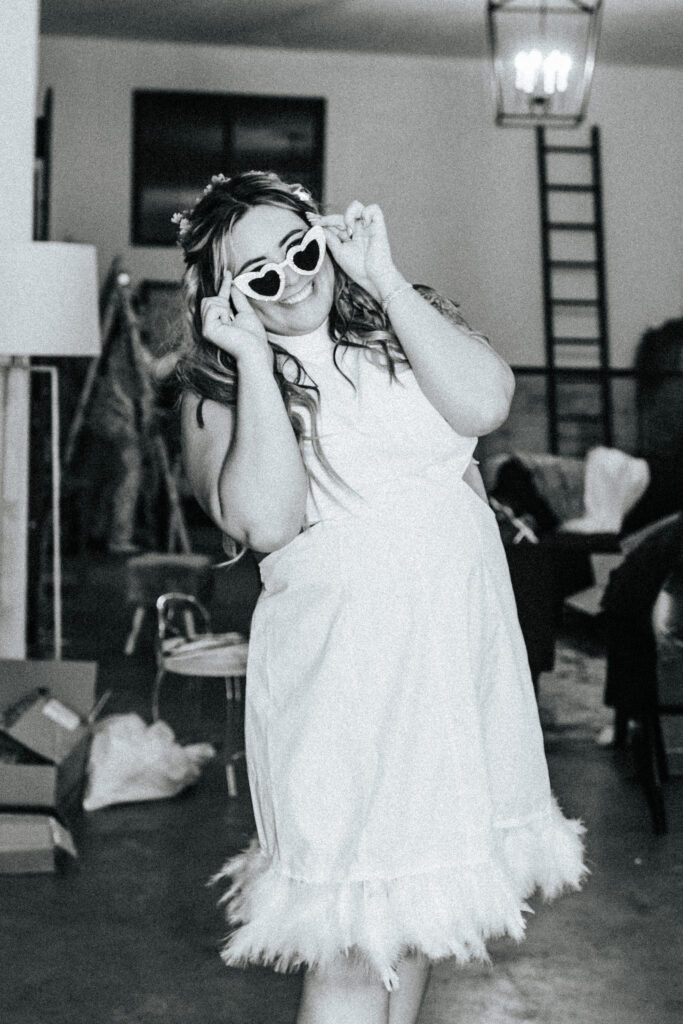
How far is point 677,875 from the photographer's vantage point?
121 inches

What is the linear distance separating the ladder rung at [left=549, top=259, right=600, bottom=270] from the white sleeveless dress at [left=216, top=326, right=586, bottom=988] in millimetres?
8724

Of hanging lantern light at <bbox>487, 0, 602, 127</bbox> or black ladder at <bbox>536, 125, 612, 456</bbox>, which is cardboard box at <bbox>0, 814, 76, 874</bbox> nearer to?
hanging lantern light at <bbox>487, 0, 602, 127</bbox>

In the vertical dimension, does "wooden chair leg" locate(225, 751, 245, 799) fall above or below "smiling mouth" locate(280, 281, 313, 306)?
below

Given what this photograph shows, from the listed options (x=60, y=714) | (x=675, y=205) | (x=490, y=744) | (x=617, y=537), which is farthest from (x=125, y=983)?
(x=675, y=205)

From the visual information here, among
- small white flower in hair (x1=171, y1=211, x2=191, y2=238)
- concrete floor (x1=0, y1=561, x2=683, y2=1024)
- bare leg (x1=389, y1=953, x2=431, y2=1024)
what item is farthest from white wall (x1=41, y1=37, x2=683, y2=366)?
bare leg (x1=389, y1=953, x2=431, y2=1024)

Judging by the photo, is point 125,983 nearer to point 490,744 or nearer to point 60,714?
point 60,714

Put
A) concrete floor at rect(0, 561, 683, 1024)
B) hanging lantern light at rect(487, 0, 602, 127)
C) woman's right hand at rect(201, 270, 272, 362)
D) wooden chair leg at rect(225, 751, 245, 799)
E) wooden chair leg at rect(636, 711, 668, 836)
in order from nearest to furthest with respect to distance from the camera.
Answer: woman's right hand at rect(201, 270, 272, 362)
concrete floor at rect(0, 561, 683, 1024)
wooden chair leg at rect(636, 711, 668, 836)
wooden chair leg at rect(225, 751, 245, 799)
hanging lantern light at rect(487, 0, 602, 127)

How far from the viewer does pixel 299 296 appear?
1.35 meters

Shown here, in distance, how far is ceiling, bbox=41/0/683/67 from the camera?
8414 mm

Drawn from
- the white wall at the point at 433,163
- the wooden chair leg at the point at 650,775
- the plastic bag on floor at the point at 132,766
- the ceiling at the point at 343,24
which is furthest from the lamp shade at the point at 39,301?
the white wall at the point at 433,163

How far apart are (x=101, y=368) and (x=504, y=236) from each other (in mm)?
3575

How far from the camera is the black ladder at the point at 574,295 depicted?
9.66 metres

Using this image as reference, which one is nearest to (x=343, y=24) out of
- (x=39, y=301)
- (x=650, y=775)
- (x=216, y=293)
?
(x=39, y=301)

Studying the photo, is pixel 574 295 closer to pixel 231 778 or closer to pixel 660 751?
pixel 660 751
